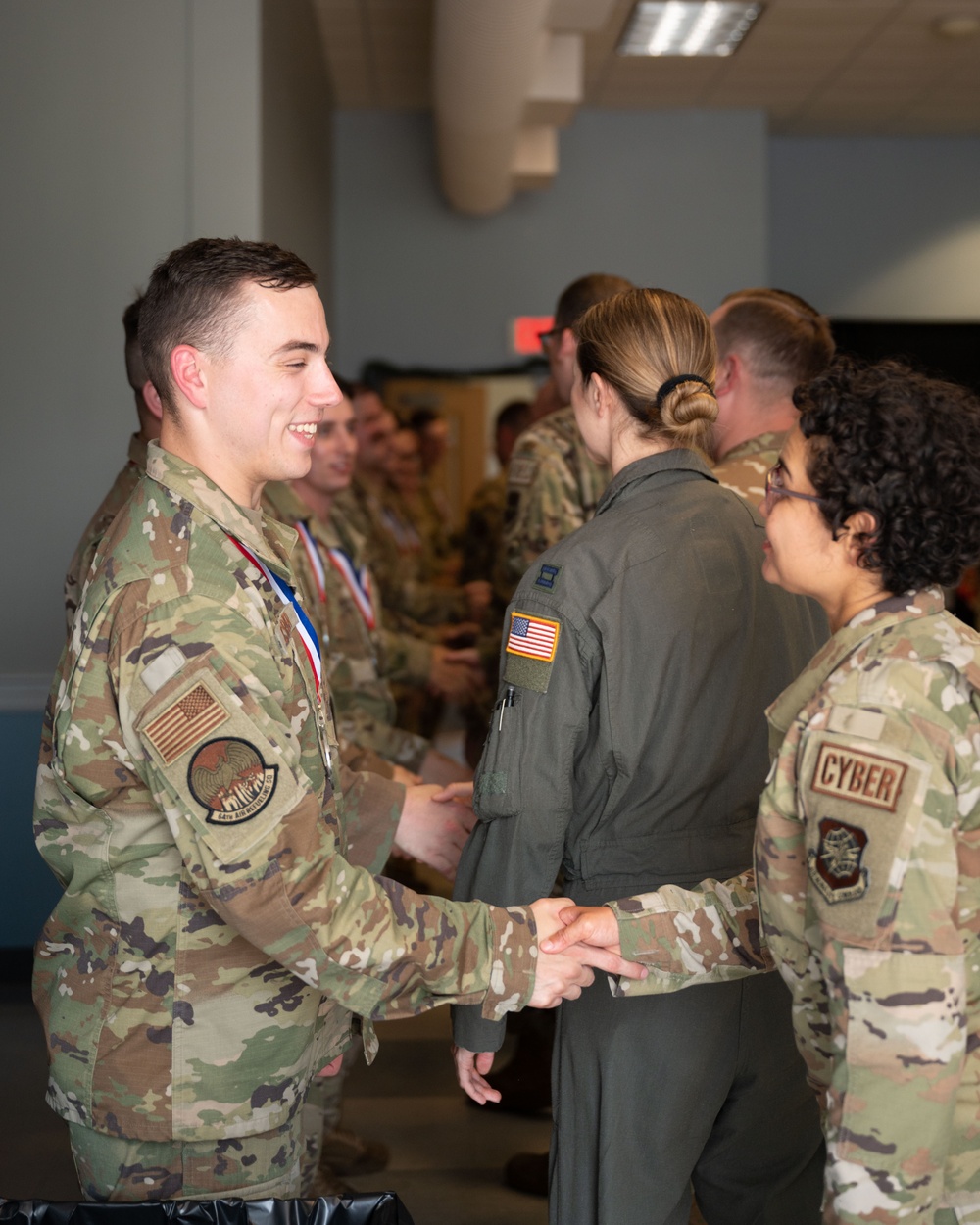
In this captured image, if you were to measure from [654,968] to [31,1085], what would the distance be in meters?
2.36

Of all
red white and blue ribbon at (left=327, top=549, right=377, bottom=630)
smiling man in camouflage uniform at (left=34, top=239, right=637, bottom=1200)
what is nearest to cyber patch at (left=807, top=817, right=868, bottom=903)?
smiling man in camouflage uniform at (left=34, top=239, right=637, bottom=1200)

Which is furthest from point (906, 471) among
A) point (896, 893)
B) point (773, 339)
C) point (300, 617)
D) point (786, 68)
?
point (786, 68)

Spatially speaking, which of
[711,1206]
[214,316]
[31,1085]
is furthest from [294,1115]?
[31,1085]

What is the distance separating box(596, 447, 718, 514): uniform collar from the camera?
1853mm

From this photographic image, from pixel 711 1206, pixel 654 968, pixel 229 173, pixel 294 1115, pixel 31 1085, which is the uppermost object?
pixel 229 173

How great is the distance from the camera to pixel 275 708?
4.87 ft

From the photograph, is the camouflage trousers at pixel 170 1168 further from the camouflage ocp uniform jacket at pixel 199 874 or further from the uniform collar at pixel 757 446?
the uniform collar at pixel 757 446

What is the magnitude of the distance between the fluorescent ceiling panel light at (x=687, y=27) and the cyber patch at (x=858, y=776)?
5.70m

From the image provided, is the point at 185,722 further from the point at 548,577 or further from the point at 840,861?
the point at 840,861

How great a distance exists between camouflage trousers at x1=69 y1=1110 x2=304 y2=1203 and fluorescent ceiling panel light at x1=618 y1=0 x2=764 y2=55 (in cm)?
588

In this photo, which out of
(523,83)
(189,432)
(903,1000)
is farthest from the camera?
(523,83)

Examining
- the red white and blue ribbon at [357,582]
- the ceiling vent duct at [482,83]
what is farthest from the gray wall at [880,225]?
the red white and blue ribbon at [357,582]

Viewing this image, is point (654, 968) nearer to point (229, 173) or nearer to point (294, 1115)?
point (294, 1115)

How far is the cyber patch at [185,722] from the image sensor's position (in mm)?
1399
